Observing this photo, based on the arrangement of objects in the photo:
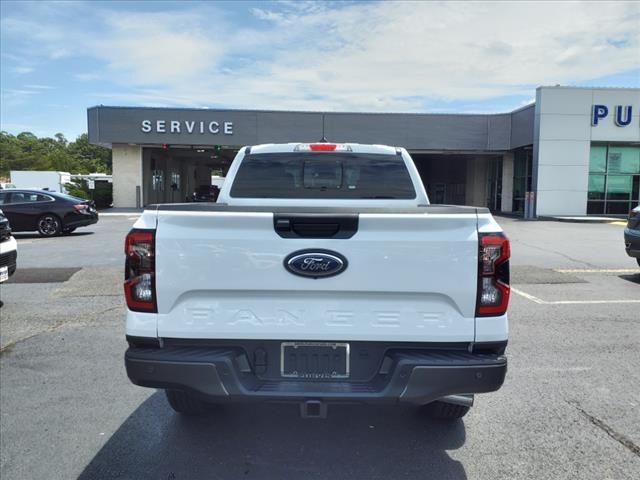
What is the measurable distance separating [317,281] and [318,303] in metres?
0.13

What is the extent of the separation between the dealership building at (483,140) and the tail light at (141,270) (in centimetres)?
2387

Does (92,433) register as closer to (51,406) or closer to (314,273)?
(51,406)

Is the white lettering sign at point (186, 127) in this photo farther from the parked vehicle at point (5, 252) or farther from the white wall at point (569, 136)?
the parked vehicle at point (5, 252)

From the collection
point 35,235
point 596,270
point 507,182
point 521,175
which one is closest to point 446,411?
point 596,270

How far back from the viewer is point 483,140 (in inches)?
1268

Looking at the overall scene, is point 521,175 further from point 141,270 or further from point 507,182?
point 141,270

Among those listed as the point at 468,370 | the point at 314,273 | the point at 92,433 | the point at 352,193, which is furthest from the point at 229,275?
the point at 352,193

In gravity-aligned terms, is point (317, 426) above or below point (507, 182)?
below

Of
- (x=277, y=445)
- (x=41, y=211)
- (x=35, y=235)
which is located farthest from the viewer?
(x=35, y=235)

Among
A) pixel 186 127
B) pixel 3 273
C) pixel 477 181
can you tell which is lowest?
pixel 3 273

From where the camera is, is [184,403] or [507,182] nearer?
[184,403]

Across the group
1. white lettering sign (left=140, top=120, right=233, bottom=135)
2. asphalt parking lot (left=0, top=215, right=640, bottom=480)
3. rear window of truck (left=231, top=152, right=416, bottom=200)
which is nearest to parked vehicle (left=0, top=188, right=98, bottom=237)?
asphalt parking lot (left=0, top=215, right=640, bottom=480)

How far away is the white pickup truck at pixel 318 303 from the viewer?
2.92 meters

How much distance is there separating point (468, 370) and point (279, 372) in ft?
3.28
